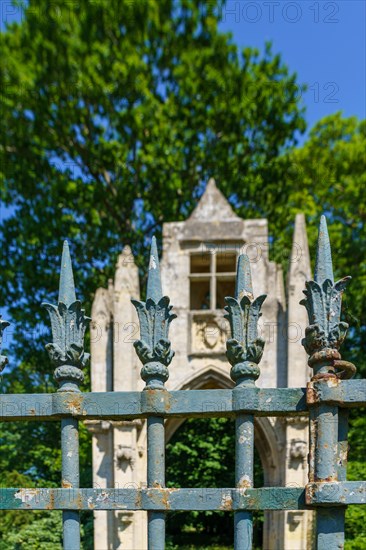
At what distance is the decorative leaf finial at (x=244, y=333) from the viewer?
350 centimetres

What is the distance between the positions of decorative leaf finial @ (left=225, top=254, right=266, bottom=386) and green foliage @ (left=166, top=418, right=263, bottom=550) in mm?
18017

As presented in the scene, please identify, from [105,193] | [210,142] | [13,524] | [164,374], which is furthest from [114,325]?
[164,374]

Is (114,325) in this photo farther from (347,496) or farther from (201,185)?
(347,496)

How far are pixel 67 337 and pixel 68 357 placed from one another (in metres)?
0.10

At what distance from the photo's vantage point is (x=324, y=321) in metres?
3.49

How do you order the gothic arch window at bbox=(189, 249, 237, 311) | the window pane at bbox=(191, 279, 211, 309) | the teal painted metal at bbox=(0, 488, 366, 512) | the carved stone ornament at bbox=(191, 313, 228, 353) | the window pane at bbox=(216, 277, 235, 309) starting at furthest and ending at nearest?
the window pane at bbox=(216, 277, 235, 309), the window pane at bbox=(191, 279, 211, 309), the gothic arch window at bbox=(189, 249, 237, 311), the carved stone ornament at bbox=(191, 313, 228, 353), the teal painted metal at bbox=(0, 488, 366, 512)

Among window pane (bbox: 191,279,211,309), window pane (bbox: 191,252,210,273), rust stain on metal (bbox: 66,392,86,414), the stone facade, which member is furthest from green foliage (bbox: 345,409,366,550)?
rust stain on metal (bbox: 66,392,86,414)

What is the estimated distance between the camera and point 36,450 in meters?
21.3

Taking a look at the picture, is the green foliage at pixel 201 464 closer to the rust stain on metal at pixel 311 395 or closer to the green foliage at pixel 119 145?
the green foliage at pixel 119 145

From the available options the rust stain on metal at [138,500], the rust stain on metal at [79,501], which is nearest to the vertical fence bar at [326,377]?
the rust stain on metal at [138,500]

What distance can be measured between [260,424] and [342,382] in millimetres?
11556

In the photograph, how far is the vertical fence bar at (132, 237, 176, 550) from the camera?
345 centimetres

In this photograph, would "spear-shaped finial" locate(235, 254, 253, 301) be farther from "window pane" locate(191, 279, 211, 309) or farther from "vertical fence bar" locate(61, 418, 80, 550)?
"window pane" locate(191, 279, 211, 309)

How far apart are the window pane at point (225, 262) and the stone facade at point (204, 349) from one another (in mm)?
38
